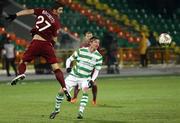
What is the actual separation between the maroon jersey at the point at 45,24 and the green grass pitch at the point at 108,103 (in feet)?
6.67

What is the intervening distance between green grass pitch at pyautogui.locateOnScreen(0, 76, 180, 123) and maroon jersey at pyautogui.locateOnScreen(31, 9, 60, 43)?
6.67ft

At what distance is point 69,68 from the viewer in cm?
1734

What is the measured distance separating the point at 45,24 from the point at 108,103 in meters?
5.22

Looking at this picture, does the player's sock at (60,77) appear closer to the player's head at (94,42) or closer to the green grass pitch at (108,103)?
the green grass pitch at (108,103)

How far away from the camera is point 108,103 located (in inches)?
813

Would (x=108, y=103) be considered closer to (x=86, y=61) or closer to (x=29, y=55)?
(x=86, y=61)

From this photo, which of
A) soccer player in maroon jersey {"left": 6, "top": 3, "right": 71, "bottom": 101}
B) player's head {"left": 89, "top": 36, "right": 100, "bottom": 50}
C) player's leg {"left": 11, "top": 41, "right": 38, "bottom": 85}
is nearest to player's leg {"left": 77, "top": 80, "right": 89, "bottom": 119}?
soccer player in maroon jersey {"left": 6, "top": 3, "right": 71, "bottom": 101}

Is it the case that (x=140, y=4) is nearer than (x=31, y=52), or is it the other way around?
(x=31, y=52)

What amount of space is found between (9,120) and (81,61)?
9.33 feet

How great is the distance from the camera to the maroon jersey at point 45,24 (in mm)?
16109

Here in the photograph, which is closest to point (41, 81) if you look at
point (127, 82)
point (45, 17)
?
point (127, 82)

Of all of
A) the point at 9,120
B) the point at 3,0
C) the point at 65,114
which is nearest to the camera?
the point at 9,120

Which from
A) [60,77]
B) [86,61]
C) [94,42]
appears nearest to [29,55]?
[60,77]

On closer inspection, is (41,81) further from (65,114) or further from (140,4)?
(140,4)
